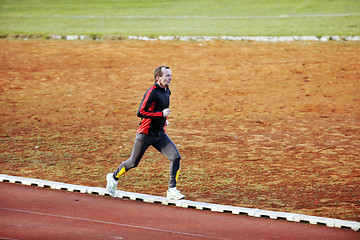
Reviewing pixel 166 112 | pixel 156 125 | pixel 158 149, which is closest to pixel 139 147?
pixel 158 149

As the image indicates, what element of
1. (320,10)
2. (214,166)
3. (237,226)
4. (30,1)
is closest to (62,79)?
(214,166)

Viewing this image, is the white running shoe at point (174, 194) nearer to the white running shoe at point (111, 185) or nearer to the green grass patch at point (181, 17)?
the white running shoe at point (111, 185)

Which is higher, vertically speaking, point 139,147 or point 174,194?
point 139,147

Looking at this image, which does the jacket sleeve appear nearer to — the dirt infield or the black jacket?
the black jacket

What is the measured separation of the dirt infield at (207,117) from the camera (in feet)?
32.7

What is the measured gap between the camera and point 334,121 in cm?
1521

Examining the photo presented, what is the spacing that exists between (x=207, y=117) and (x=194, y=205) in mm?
7481

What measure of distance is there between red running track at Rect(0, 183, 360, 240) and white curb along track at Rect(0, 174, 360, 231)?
112 mm

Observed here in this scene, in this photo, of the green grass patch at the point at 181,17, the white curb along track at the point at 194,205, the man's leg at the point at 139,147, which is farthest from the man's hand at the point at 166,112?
the green grass patch at the point at 181,17

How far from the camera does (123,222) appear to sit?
7.72 meters

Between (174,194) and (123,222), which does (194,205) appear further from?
(123,222)

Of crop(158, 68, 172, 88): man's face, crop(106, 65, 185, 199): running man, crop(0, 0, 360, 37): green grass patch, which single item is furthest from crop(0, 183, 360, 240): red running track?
crop(0, 0, 360, 37): green grass patch

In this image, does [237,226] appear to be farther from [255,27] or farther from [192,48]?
[255,27]

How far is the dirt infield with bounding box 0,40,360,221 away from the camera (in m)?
9.97
